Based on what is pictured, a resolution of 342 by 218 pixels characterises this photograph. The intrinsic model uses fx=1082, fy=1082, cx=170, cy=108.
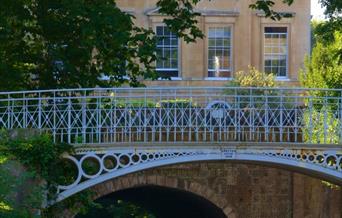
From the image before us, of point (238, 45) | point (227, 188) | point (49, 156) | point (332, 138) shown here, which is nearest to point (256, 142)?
point (332, 138)

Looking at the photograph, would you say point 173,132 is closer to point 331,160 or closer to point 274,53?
point 331,160

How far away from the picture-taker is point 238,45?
36.0 m

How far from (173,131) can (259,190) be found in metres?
8.17

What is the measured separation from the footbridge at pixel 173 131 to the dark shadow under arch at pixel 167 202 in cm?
747

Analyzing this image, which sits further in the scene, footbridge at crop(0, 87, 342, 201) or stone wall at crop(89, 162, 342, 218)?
stone wall at crop(89, 162, 342, 218)

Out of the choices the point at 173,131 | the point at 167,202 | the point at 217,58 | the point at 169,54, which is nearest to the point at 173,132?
the point at 173,131

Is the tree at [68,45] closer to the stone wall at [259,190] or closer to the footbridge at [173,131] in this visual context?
the footbridge at [173,131]

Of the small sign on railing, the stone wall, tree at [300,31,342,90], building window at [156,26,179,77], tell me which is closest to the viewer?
the small sign on railing

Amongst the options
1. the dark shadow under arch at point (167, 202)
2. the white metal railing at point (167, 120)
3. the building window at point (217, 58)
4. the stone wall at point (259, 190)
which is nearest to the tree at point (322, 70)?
the building window at point (217, 58)

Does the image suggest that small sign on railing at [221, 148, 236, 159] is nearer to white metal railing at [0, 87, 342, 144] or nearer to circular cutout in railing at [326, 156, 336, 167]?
white metal railing at [0, 87, 342, 144]

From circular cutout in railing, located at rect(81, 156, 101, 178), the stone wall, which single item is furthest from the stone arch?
circular cutout in railing, located at rect(81, 156, 101, 178)

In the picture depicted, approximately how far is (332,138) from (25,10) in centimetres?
663

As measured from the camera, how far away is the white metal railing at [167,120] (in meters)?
18.3

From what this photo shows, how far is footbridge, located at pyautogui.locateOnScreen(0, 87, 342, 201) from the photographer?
1814 cm
